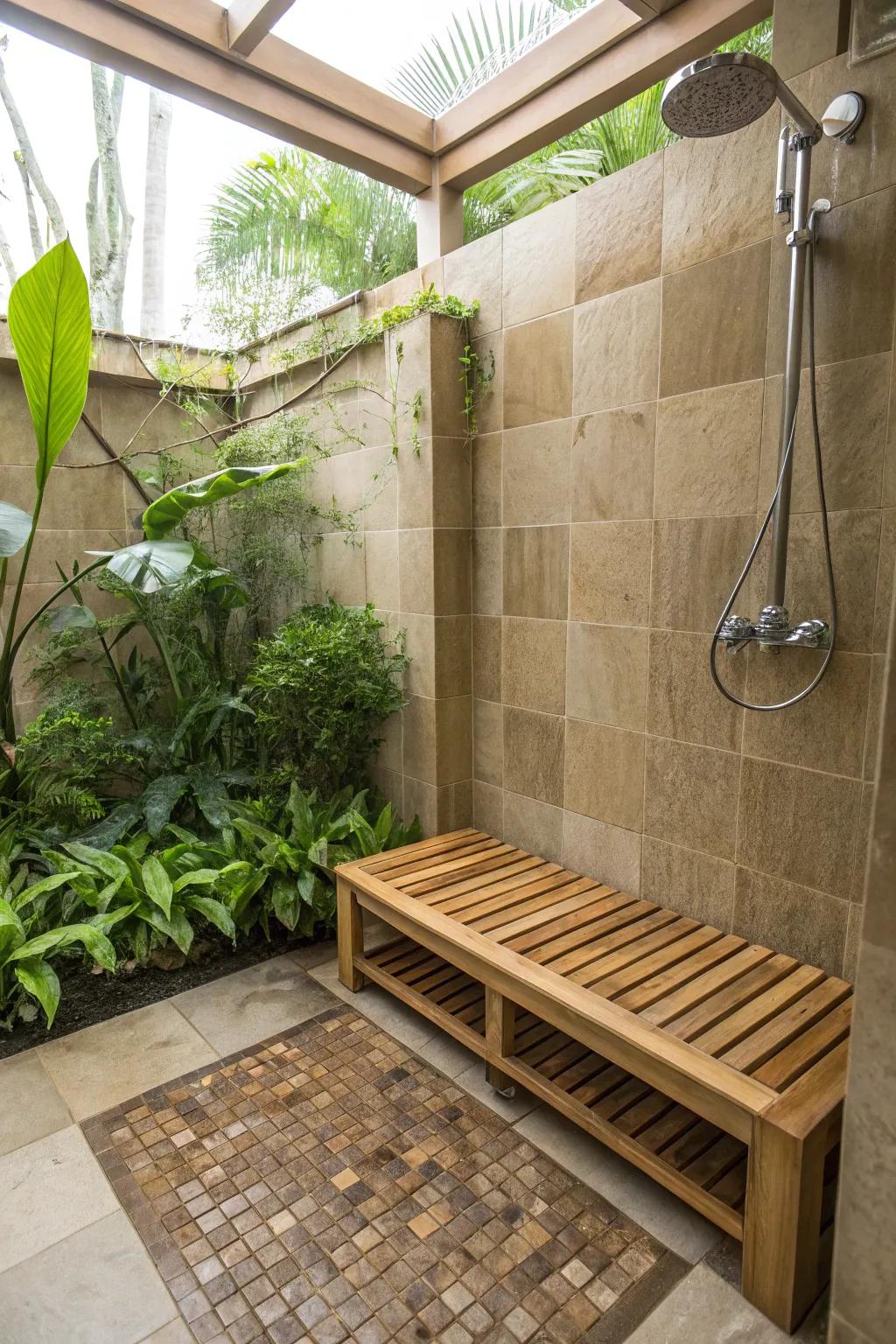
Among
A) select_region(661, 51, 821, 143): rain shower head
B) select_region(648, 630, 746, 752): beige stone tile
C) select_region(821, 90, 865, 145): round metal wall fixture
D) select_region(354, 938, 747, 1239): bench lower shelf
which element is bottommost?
select_region(354, 938, 747, 1239): bench lower shelf

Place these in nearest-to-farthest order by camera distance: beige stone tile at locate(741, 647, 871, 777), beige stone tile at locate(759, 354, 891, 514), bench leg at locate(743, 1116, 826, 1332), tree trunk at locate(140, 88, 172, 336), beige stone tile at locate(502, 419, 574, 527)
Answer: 1. bench leg at locate(743, 1116, 826, 1332)
2. beige stone tile at locate(759, 354, 891, 514)
3. beige stone tile at locate(741, 647, 871, 777)
4. beige stone tile at locate(502, 419, 574, 527)
5. tree trunk at locate(140, 88, 172, 336)

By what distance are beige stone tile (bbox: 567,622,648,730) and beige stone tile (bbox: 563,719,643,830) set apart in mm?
48

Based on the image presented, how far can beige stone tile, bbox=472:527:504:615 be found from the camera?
9.63 feet

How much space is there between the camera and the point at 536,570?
277 centimetres

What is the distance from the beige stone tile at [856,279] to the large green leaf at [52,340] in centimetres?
241

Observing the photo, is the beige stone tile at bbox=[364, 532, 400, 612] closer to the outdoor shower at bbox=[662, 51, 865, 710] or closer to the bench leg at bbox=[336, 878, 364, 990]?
the bench leg at bbox=[336, 878, 364, 990]

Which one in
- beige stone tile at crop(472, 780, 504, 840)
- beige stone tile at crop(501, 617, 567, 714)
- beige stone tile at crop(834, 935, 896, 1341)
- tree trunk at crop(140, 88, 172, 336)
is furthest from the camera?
tree trunk at crop(140, 88, 172, 336)

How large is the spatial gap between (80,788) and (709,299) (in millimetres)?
3016

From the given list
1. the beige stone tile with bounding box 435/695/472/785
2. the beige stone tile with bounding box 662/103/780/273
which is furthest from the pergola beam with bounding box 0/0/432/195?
the beige stone tile with bounding box 435/695/472/785

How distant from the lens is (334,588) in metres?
3.63

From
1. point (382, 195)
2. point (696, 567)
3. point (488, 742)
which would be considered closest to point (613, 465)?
point (696, 567)

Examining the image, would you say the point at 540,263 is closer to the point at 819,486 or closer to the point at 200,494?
the point at 819,486

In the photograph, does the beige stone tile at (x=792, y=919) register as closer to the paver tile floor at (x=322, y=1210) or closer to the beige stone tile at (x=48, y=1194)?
the paver tile floor at (x=322, y=1210)

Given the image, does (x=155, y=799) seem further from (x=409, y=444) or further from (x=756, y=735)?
(x=756, y=735)
